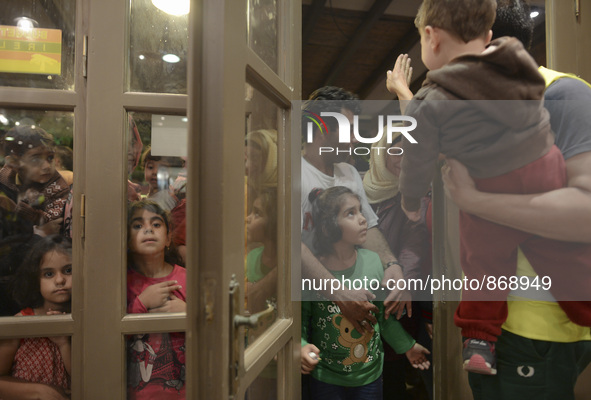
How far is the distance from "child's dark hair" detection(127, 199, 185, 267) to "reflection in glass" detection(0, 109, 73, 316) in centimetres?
24

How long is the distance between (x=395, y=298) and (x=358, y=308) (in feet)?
0.45

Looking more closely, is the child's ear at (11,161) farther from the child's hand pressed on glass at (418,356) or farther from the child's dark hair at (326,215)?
the child's hand pressed on glass at (418,356)

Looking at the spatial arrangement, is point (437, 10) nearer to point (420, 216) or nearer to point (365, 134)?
point (365, 134)

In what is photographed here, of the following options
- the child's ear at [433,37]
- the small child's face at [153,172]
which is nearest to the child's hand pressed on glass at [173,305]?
the small child's face at [153,172]

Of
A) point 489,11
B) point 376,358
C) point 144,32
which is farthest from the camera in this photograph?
point 144,32

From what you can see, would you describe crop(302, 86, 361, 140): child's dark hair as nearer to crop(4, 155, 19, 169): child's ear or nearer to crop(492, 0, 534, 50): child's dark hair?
crop(492, 0, 534, 50): child's dark hair

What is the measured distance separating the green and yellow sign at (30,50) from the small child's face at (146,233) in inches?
25.6

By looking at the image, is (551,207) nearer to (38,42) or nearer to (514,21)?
(514,21)

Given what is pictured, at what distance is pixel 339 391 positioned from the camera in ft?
4.49

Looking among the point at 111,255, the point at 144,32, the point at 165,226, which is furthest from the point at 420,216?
the point at 144,32

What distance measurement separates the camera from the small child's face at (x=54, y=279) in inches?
56.9

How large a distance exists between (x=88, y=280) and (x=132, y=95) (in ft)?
2.36

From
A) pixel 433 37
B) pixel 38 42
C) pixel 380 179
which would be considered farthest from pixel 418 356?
pixel 38 42

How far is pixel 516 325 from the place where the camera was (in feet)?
4.00
